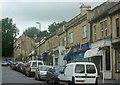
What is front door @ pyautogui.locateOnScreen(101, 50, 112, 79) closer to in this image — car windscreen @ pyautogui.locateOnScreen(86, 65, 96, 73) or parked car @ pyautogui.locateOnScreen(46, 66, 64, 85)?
parked car @ pyautogui.locateOnScreen(46, 66, 64, 85)

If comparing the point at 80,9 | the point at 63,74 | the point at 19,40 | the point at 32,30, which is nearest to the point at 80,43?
the point at 80,9

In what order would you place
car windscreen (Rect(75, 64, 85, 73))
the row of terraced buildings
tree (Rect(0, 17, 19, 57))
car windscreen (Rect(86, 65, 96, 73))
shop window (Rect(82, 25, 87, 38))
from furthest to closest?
tree (Rect(0, 17, 19, 57)) < shop window (Rect(82, 25, 87, 38)) < the row of terraced buildings < car windscreen (Rect(86, 65, 96, 73)) < car windscreen (Rect(75, 64, 85, 73))

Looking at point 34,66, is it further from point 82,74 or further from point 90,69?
point 82,74

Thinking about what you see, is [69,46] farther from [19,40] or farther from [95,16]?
[19,40]

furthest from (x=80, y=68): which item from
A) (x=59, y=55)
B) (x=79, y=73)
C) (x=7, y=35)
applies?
(x=7, y=35)

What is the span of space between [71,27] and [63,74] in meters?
21.2

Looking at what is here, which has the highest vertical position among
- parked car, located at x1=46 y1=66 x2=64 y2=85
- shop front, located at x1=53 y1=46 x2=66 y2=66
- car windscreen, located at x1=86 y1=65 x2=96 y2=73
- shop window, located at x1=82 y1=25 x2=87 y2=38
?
shop window, located at x1=82 y1=25 x2=87 y2=38

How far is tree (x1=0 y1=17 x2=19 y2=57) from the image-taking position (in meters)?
92.7

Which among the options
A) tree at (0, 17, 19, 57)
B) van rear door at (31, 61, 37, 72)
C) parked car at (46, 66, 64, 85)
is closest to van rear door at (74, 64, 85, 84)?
parked car at (46, 66, 64, 85)

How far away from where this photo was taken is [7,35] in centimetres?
10038

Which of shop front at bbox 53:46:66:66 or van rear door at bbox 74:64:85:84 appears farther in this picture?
shop front at bbox 53:46:66:66

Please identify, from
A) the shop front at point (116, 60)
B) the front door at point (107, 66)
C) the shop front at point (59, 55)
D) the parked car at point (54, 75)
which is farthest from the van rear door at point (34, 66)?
the shop front at point (116, 60)

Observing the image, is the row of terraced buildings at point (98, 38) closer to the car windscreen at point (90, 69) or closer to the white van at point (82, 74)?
the car windscreen at point (90, 69)

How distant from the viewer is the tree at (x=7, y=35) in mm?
92731
